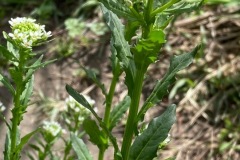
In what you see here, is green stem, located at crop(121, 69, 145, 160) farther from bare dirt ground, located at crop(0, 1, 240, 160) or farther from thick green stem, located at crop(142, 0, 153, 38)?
bare dirt ground, located at crop(0, 1, 240, 160)

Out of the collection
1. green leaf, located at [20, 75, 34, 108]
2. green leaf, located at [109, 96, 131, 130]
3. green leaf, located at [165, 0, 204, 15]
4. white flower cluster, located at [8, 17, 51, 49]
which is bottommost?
green leaf, located at [109, 96, 131, 130]

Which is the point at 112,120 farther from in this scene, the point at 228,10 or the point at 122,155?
the point at 228,10

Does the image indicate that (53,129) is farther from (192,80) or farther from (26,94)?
(192,80)

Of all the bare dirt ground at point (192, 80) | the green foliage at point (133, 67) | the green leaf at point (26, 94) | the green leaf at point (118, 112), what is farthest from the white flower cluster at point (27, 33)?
the bare dirt ground at point (192, 80)

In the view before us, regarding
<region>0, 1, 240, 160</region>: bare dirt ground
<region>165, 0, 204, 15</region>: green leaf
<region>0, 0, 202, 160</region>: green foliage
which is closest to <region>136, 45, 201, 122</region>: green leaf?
<region>0, 0, 202, 160</region>: green foliage

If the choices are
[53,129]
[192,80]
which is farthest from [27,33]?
[192,80]
